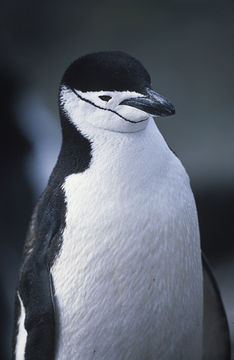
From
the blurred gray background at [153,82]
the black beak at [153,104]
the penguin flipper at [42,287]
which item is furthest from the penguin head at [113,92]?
the blurred gray background at [153,82]

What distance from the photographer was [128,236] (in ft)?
2.81

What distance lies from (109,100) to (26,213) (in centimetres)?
115

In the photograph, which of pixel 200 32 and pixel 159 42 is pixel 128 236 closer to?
pixel 200 32

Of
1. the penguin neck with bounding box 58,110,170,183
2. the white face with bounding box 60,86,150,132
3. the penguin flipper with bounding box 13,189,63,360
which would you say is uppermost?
the white face with bounding box 60,86,150,132

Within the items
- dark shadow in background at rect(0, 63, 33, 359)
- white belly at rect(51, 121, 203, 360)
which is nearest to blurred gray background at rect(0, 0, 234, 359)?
dark shadow in background at rect(0, 63, 33, 359)

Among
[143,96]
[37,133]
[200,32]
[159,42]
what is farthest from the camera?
[37,133]

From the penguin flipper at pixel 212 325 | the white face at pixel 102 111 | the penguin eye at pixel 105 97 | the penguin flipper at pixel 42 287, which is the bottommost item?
the penguin flipper at pixel 212 325

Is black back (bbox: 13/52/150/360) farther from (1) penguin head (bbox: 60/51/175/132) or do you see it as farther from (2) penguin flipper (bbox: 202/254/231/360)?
(2) penguin flipper (bbox: 202/254/231/360)

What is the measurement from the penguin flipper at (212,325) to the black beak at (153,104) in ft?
1.37

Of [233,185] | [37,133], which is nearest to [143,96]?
[233,185]

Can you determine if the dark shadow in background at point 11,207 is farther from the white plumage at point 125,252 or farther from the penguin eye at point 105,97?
the penguin eye at point 105,97

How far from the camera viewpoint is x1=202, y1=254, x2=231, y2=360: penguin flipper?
3.48 ft

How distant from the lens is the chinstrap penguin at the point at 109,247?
84cm

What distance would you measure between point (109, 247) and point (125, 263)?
36 millimetres
